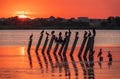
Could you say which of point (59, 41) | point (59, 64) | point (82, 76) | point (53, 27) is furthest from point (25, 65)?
point (53, 27)

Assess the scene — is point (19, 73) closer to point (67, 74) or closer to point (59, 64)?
point (67, 74)

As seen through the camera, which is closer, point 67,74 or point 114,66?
point 67,74

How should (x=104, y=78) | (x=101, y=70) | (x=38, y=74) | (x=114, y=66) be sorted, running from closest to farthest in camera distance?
(x=104, y=78) → (x=38, y=74) → (x=101, y=70) → (x=114, y=66)

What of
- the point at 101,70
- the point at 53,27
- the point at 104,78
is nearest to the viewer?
the point at 104,78

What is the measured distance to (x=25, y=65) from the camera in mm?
30828

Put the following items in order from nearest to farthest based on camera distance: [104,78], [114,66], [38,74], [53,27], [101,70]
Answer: [104,78]
[38,74]
[101,70]
[114,66]
[53,27]

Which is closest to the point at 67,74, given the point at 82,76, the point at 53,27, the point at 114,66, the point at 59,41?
the point at 82,76

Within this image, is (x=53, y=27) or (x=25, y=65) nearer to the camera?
(x=25, y=65)

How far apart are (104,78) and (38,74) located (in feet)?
9.82

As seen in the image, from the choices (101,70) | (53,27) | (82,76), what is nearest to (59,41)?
(101,70)

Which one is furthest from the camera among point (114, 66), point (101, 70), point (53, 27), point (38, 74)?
point (53, 27)

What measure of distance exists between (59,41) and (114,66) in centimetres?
1101

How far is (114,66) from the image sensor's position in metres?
30.1

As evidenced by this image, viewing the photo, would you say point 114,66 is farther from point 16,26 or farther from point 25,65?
point 16,26
